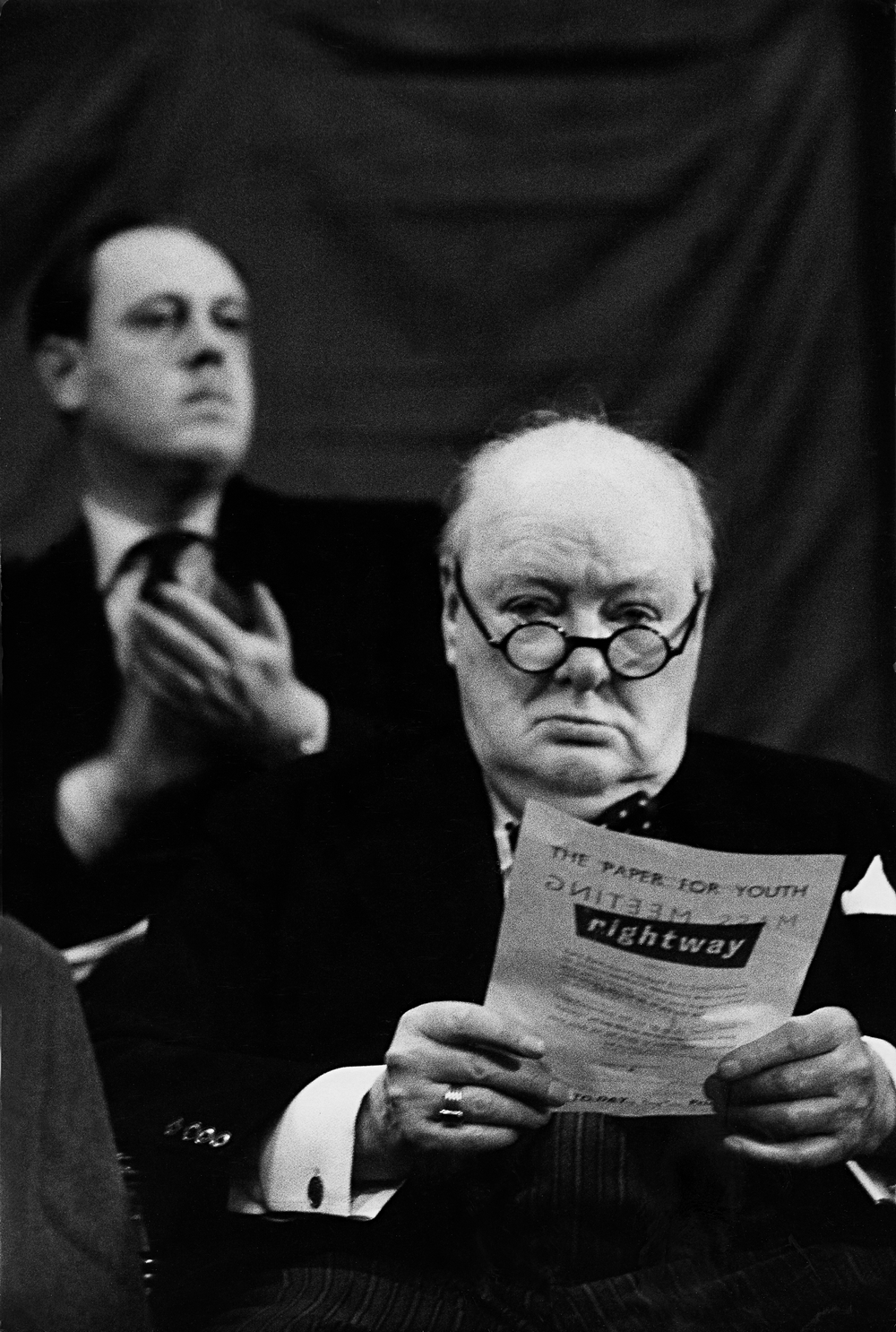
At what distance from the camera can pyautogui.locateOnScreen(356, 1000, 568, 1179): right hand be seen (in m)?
2.10

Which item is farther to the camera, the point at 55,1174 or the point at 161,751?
the point at 161,751

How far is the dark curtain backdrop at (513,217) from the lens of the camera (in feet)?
7.45

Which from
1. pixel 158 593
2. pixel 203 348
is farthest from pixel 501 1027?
pixel 203 348

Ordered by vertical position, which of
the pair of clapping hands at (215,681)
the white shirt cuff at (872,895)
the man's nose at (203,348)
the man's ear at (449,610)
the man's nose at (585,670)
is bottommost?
the white shirt cuff at (872,895)

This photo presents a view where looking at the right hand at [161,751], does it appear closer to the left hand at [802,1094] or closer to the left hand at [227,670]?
the left hand at [227,670]

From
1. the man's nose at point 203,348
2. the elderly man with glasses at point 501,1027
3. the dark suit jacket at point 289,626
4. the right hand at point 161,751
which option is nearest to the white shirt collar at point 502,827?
the elderly man with glasses at point 501,1027

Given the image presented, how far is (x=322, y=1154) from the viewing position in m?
2.16

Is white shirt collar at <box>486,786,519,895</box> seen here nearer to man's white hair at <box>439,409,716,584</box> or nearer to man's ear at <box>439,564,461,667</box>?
man's ear at <box>439,564,461,667</box>

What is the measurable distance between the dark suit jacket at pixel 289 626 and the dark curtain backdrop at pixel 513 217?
50mm

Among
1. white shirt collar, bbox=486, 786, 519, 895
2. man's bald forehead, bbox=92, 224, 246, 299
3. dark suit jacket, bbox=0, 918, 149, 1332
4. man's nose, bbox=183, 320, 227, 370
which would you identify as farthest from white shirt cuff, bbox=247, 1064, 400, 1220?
man's bald forehead, bbox=92, 224, 246, 299

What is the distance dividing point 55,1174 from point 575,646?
87 centimetres

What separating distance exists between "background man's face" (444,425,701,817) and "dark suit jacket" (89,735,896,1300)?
0.19 feet

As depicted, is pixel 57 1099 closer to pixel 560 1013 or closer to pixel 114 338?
pixel 560 1013

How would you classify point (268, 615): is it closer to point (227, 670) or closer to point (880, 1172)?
point (227, 670)
